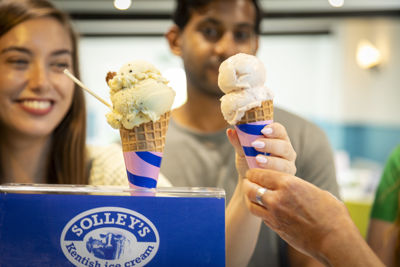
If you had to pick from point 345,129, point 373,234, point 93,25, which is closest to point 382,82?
point 345,129

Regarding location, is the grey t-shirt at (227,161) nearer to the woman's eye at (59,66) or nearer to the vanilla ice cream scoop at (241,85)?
the vanilla ice cream scoop at (241,85)

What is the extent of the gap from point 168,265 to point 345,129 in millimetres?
7650

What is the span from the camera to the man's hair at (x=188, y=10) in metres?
1.83

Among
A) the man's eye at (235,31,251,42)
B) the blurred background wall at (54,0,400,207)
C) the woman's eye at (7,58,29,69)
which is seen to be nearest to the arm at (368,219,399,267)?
the man's eye at (235,31,251,42)

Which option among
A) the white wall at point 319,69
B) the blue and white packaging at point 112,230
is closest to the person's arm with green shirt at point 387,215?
the blue and white packaging at point 112,230

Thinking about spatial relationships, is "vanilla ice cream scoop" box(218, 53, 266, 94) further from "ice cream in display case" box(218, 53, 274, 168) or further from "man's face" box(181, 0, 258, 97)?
"man's face" box(181, 0, 258, 97)

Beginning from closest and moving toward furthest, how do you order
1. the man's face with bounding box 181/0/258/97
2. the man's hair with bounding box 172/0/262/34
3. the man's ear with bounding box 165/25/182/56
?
the man's face with bounding box 181/0/258/97, the man's hair with bounding box 172/0/262/34, the man's ear with bounding box 165/25/182/56

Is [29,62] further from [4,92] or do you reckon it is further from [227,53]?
[227,53]

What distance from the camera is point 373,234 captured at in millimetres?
1817

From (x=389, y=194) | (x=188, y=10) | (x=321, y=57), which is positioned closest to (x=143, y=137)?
(x=188, y=10)

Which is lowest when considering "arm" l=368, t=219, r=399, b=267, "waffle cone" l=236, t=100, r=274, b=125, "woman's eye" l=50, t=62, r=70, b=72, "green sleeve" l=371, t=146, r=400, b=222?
"arm" l=368, t=219, r=399, b=267

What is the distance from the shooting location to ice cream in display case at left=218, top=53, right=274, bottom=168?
98cm

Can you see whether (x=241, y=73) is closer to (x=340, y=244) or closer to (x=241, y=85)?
(x=241, y=85)

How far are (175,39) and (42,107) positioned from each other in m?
0.85
